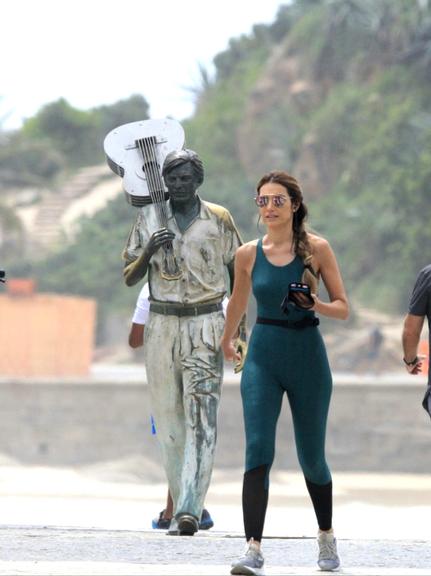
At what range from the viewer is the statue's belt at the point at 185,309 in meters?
9.83

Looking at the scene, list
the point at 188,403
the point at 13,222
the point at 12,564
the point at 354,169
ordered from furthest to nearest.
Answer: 1. the point at 354,169
2. the point at 13,222
3. the point at 188,403
4. the point at 12,564

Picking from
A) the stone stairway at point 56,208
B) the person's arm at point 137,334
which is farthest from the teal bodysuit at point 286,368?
the stone stairway at point 56,208

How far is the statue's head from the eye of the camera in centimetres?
987

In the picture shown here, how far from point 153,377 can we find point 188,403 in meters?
0.24

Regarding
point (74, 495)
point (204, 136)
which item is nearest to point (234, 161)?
point (204, 136)

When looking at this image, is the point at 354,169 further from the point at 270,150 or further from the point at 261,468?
the point at 261,468

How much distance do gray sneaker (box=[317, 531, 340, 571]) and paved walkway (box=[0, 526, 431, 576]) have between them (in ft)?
0.15

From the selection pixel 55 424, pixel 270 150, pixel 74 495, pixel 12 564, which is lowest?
pixel 12 564

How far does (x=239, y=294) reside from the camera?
25.6 ft

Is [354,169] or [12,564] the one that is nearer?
[12,564]

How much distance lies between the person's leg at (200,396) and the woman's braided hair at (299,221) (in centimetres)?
202

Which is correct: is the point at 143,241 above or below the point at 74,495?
below

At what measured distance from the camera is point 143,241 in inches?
392

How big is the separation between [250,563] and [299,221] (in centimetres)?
146
